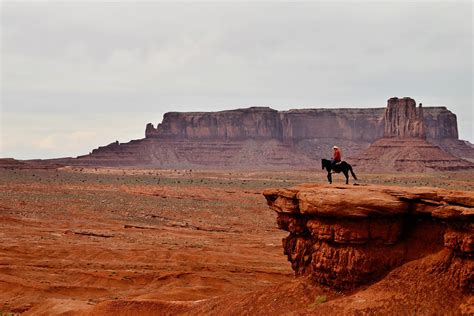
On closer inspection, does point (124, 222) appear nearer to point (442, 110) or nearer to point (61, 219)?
point (61, 219)

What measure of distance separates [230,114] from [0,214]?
451ft

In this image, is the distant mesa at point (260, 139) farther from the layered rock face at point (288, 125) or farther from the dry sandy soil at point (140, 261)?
the dry sandy soil at point (140, 261)

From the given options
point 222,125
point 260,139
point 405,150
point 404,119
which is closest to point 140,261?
point 405,150

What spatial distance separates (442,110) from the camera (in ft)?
565

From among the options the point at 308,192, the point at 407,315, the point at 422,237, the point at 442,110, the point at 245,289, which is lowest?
the point at 245,289

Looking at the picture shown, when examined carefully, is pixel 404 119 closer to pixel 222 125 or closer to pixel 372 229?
pixel 222 125

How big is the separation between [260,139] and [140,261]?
151m

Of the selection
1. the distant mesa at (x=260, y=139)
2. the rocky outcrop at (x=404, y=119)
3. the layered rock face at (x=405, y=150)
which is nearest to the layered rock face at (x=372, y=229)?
the layered rock face at (x=405, y=150)

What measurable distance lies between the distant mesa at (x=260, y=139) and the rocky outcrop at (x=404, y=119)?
2106 cm

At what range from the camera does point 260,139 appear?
17550 cm

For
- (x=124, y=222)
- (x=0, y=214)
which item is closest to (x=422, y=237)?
(x=124, y=222)

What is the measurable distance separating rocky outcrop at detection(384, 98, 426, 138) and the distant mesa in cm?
2106

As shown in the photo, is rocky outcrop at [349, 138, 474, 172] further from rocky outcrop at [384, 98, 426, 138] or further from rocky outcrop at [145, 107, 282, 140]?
rocky outcrop at [145, 107, 282, 140]

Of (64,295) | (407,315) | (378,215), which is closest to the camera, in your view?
(407,315)
